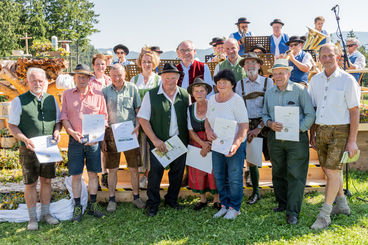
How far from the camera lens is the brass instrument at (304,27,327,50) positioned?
301 inches

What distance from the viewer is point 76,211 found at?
4.52 m

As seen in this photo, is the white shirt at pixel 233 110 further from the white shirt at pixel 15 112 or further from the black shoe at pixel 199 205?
the white shirt at pixel 15 112

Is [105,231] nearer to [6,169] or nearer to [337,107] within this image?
[337,107]

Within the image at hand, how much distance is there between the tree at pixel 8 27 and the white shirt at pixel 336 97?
125 feet

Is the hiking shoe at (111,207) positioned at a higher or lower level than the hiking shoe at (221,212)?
lower

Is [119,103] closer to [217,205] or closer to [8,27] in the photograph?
[217,205]

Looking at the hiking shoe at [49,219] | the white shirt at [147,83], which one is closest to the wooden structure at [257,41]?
the white shirt at [147,83]

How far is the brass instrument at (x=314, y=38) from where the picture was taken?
25.1 feet

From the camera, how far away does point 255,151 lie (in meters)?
4.56

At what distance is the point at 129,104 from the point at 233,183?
1.99 meters

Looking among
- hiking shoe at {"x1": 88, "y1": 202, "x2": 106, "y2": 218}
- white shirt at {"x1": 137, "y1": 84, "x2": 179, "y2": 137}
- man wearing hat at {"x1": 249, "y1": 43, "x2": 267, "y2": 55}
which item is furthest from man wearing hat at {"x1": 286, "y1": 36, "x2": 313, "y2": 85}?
hiking shoe at {"x1": 88, "y1": 202, "x2": 106, "y2": 218}

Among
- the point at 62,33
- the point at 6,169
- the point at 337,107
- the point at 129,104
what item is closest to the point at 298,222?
the point at 337,107

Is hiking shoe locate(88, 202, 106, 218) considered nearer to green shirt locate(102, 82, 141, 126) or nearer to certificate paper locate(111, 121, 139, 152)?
certificate paper locate(111, 121, 139, 152)

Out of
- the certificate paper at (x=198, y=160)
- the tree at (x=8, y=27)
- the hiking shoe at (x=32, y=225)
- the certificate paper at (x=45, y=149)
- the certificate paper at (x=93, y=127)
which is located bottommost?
the hiking shoe at (x=32, y=225)
